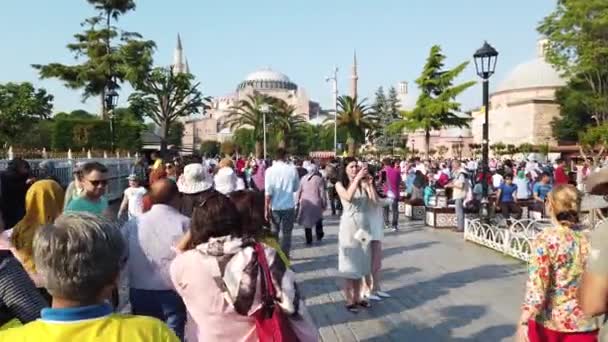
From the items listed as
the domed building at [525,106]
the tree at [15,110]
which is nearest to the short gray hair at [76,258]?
the tree at [15,110]

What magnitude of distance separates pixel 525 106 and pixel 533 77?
47.5 ft

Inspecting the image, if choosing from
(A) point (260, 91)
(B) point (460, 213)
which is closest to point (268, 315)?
(B) point (460, 213)

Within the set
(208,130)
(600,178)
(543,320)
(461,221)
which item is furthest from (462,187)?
(208,130)

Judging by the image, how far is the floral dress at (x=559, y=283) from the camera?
353 cm

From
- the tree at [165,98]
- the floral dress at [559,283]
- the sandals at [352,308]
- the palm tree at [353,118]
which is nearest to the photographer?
the floral dress at [559,283]

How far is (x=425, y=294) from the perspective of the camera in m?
7.66

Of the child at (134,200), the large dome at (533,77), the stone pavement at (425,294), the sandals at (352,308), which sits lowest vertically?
the stone pavement at (425,294)

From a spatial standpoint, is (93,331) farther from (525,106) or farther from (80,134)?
(525,106)

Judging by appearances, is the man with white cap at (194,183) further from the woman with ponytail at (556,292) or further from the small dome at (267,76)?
the small dome at (267,76)

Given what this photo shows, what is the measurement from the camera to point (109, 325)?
1668 millimetres

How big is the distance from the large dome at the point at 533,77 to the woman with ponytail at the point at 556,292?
9062 centimetres

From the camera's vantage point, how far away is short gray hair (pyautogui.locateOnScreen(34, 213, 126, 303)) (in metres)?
1.68

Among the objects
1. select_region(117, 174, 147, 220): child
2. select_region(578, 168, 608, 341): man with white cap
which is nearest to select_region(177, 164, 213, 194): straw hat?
select_region(117, 174, 147, 220): child

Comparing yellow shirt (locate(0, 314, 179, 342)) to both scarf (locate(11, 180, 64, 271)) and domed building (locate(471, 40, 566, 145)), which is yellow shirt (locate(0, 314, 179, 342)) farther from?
domed building (locate(471, 40, 566, 145))
